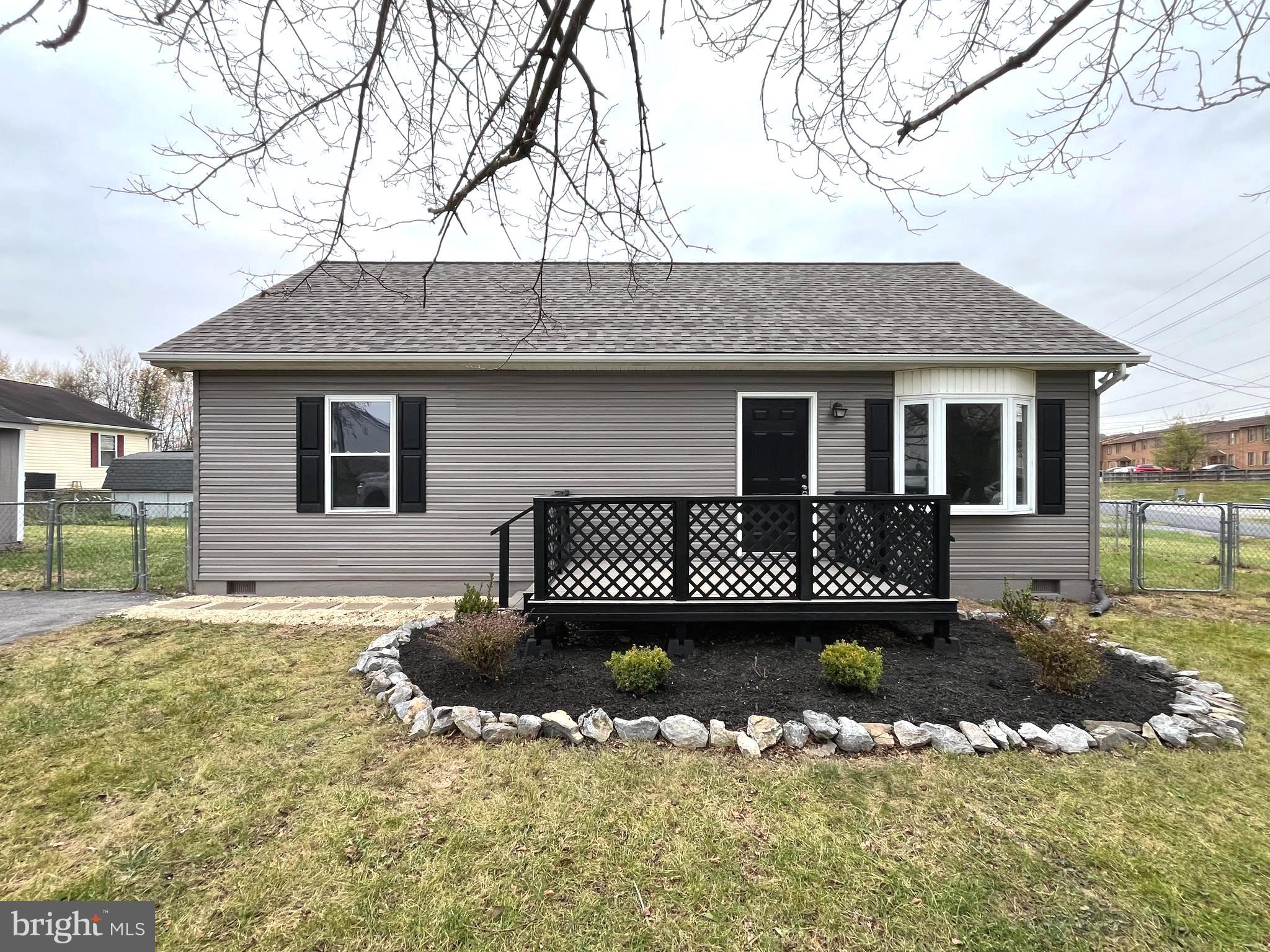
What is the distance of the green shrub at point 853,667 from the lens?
132 inches

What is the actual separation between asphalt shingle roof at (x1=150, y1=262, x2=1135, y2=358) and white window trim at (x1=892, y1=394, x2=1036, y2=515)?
530 mm

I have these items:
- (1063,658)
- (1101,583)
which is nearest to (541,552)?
(1063,658)

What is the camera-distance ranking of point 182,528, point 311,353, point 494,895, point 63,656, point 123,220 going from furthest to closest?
1. point 182,528
2. point 311,353
3. point 123,220
4. point 63,656
5. point 494,895

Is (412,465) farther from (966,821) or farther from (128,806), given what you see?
(966,821)

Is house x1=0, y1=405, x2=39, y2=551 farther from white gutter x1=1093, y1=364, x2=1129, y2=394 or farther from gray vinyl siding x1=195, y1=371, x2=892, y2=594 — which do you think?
white gutter x1=1093, y1=364, x2=1129, y2=394

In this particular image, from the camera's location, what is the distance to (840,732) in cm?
295

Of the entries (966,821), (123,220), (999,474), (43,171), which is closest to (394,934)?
(966,821)

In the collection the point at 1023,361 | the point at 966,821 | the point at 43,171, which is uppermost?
the point at 43,171

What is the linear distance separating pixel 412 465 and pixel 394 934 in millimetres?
5221

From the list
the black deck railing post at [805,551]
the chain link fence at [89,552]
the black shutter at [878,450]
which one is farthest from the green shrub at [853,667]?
the chain link fence at [89,552]

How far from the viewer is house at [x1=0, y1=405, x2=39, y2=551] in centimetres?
1007

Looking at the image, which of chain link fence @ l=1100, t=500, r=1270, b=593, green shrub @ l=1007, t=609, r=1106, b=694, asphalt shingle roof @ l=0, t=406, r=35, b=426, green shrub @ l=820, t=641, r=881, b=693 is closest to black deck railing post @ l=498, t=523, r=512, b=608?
green shrub @ l=820, t=641, r=881, b=693

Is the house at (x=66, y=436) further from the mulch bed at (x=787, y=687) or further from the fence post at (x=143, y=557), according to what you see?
the mulch bed at (x=787, y=687)

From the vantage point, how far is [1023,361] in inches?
236
